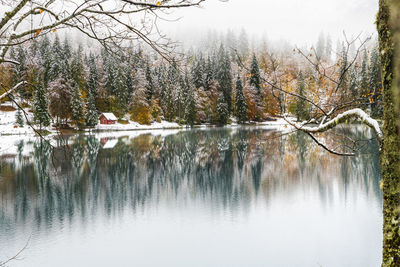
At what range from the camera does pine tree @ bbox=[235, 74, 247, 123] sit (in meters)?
48.5

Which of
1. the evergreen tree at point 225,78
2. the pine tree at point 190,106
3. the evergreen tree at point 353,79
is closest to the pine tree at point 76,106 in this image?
the pine tree at point 190,106

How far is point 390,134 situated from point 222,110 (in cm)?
4861

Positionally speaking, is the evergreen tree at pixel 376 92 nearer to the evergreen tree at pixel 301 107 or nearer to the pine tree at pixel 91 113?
the evergreen tree at pixel 301 107

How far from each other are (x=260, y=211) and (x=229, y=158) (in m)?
9.92

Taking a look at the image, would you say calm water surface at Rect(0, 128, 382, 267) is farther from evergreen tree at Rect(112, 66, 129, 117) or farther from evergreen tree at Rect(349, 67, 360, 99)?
evergreen tree at Rect(112, 66, 129, 117)

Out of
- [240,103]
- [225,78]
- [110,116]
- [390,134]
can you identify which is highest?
[225,78]

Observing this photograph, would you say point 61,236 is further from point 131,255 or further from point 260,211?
point 260,211

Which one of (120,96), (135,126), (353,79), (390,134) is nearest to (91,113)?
(120,96)

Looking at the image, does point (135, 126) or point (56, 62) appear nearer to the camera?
point (56, 62)

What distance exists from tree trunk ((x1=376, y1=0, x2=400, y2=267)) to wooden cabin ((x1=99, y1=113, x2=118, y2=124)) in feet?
165

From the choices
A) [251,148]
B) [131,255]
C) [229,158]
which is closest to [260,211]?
[131,255]

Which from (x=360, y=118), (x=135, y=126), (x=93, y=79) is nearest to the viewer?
(x=360, y=118)

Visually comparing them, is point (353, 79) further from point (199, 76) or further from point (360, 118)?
point (199, 76)

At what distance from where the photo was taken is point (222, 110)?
49.7m
